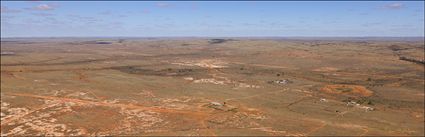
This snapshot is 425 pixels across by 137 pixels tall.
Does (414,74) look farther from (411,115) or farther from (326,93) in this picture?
(411,115)

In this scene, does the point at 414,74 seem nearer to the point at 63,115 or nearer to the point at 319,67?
the point at 319,67

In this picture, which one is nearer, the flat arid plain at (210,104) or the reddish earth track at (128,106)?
the flat arid plain at (210,104)

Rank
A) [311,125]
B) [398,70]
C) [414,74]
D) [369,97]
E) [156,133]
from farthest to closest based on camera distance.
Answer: [398,70] → [414,74] → [369,97] → [311,125] → [156,133]

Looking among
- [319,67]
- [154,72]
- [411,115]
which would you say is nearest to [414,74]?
[319,67]

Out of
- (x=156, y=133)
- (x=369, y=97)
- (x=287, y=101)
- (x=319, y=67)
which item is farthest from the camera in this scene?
(x=319, y=67)

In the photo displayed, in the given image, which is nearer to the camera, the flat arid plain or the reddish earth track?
the flat arid plain

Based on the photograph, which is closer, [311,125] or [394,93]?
[311,125]

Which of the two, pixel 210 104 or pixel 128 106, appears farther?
pixel 210 104

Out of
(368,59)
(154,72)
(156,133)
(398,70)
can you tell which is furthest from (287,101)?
(368,59)

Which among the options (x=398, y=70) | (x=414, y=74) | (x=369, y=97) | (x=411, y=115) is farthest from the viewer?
(x=398, y=70)
